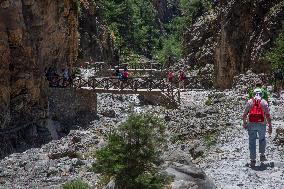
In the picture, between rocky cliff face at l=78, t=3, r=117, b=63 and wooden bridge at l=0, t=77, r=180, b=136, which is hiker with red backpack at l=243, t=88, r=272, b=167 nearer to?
wooden bridge at l=0, t=77, r=180, b=136

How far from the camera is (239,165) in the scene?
12.0 m

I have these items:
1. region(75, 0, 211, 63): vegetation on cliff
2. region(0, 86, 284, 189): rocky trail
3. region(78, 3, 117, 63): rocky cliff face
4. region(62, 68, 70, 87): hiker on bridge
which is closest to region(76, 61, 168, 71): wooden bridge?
region(78, 3, 117, 63): rocky cliff face

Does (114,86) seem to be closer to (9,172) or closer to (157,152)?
(9,172)

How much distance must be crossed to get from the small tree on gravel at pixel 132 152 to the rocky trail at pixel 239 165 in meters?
1.49

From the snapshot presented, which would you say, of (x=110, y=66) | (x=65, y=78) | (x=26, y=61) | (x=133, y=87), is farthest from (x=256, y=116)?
(x=110, y=66)

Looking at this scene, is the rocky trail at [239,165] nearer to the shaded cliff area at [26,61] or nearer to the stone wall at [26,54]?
the shaded cliff area at [26,61]

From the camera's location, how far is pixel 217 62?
39.0m

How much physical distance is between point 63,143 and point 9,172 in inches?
222

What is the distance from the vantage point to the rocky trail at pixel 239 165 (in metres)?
10.7

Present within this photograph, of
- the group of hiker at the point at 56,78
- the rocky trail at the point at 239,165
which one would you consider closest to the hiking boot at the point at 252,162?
the rocky trail at the point at 239,165

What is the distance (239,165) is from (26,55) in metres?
19.5

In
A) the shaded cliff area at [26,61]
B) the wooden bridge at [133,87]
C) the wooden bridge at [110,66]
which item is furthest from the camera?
the wooden bridge at [110,66]

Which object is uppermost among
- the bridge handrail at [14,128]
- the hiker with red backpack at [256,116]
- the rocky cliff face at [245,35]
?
the rocky cliff face at [245,35]

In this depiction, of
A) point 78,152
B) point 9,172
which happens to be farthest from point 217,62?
point 9,172
